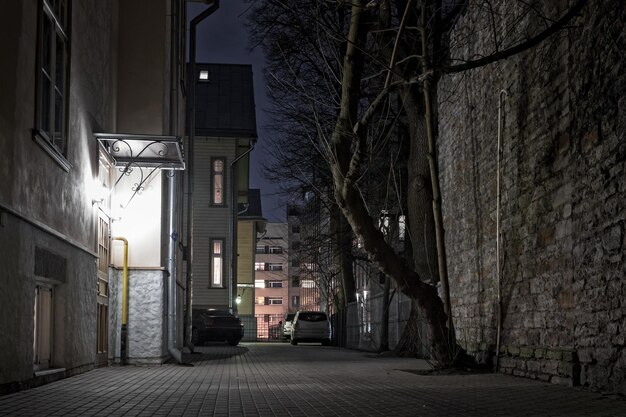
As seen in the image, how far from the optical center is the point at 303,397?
31.1ft

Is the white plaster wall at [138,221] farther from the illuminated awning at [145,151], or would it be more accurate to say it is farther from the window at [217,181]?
the window at [217,181]

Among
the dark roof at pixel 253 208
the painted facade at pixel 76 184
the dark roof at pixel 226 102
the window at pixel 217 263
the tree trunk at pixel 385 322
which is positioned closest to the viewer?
the painted facade at pixel 76 184

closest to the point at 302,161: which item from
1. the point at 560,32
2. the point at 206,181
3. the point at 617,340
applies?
the point at 206,181

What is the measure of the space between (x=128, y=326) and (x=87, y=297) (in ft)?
9.58

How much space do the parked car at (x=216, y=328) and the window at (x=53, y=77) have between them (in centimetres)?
2222

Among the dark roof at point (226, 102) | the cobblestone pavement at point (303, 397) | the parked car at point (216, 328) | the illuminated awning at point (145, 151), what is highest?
the dark roof at point (226, 102)

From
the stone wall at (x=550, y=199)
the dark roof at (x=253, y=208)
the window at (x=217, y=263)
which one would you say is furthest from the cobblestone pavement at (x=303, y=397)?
the dark roof at (x=253, y=208)

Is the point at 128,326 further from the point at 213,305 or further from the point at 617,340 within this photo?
the point at 213,305

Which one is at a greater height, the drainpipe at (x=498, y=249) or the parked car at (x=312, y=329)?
the drainpipe at (x=498, y=249)

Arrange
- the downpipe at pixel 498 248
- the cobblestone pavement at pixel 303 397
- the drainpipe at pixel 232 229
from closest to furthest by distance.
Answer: the cobblestone pavement at pixel 303 397 → the downpipe at pixel 498 248 → the drainpipe at pixel 232 229

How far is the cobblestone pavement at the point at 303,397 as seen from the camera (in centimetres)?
784

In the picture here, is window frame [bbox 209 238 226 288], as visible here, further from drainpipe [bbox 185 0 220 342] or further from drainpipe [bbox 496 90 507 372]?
drainpipe [bbox 496 90 507 372]

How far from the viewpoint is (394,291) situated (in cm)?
2506

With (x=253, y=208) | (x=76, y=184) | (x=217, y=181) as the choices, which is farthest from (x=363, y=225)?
(x=253, y=208)
